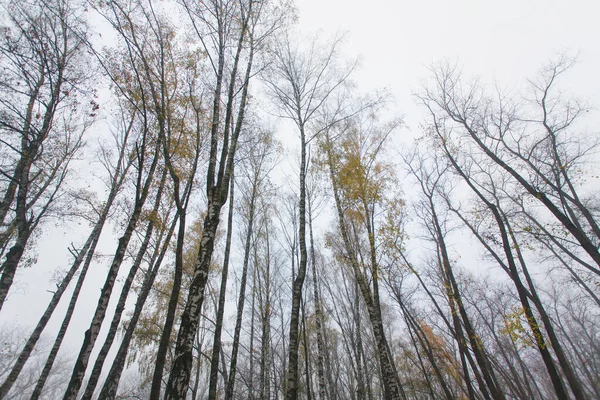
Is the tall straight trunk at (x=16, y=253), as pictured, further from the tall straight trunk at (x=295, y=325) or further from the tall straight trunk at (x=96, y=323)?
the tall straight trunk at (x=295, y=325)

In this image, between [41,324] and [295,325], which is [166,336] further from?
[41,324]

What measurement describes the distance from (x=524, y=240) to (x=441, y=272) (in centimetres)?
414

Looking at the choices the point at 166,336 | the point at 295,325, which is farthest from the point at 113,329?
the point at 295,325

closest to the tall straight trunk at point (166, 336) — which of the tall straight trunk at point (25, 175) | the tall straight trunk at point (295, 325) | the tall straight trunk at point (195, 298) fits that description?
the tall straight trunk at point (195, 298)

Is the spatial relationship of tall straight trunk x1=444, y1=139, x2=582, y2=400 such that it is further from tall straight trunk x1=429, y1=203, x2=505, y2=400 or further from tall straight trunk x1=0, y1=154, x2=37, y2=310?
tall straight trunk x1=0, y1=154, x2=37, y2=310

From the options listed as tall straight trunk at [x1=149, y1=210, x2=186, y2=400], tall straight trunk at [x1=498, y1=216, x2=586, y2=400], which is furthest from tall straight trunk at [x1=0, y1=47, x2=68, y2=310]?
tall straight trunk at [x1=498, y1=216, x2=586, y2=400]

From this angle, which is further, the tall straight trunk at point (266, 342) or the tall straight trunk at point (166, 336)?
the tall straight trunk at point (266, 342)

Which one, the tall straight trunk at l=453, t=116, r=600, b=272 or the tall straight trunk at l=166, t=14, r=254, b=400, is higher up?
the tall straight trunk at l=453, t=116, r=600, b=272

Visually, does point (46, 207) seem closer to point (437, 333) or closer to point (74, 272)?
point (74, 272)

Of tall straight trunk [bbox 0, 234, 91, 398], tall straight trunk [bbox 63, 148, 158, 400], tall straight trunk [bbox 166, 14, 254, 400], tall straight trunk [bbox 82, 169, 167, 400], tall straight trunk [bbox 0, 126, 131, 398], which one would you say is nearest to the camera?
tall straight trunk [bbox 166, 14, 254, 400]

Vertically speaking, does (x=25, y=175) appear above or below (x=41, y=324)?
above

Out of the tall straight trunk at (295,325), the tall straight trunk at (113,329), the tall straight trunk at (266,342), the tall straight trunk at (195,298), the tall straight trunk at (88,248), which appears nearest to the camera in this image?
the tall straight trunk at (195,298)

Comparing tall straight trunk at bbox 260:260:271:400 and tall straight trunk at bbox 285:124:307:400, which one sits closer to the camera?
tall straight trunk at bbox 285:124:307:400

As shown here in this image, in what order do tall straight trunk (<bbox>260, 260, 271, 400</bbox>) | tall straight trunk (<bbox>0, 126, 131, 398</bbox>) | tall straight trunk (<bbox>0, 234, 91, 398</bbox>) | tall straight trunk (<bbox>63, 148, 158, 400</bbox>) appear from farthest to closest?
tall straight trunk (<bbox>260, 260, 271, 400</bbox>) < tall straight trunk (<bbox>0, 126, 131, 398</bbox>) < tall straight trunk (<bbox>0, 234, 91, 398</bbox>) < tall straight trunk (<bbox>63, 148, 158, 400</bbox>)
